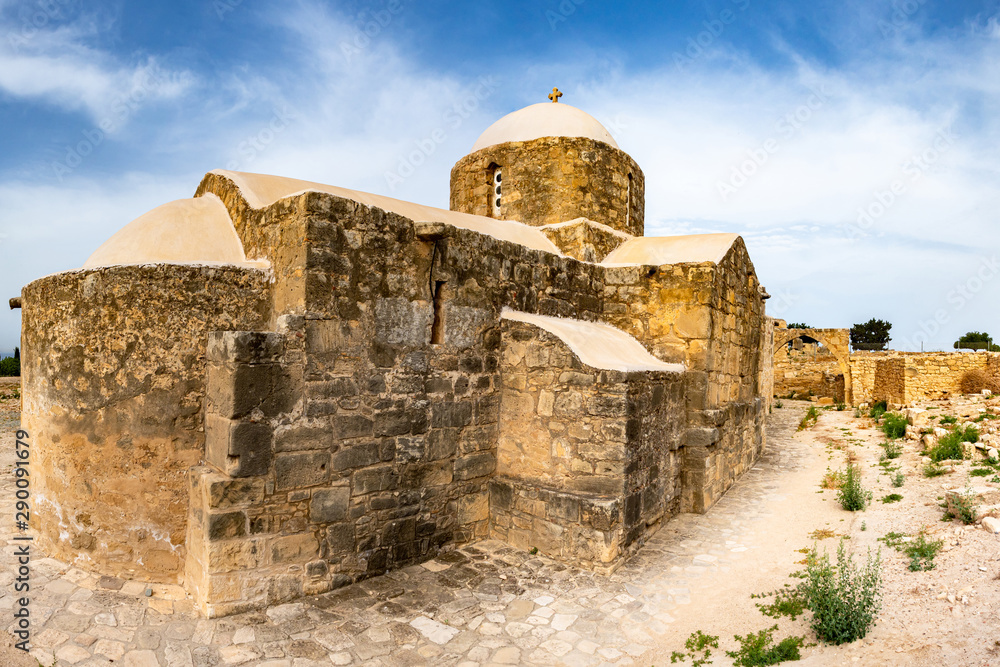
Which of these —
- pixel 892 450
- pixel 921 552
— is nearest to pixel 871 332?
pixel 892 450

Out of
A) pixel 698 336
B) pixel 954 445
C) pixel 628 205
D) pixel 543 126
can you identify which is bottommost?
pixel 954 445

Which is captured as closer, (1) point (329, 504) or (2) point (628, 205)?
(1) point (329, 504)

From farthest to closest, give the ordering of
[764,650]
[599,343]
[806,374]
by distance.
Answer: [806,374]
[599,343]
[764,650]

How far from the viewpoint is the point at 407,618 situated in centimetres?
383

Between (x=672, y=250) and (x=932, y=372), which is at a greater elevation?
(x=672, y=250)

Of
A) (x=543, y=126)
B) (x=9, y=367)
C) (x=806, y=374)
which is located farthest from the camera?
(x=806, y=374)

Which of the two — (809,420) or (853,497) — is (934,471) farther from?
(809,420)

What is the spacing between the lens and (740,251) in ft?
26.1

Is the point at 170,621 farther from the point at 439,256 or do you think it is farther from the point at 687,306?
the point at 687,306

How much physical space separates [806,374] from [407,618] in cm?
1874

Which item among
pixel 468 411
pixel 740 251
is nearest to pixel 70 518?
pixel 468 411

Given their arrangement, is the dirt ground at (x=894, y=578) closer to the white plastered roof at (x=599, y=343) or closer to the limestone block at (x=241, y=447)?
the white plastered roof at (x=599, y=343)

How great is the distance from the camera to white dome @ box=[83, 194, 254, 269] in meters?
4.28

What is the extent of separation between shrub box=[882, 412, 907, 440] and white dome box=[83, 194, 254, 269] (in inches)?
400
